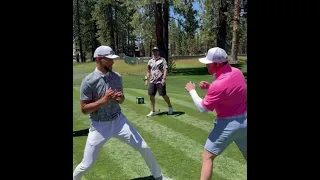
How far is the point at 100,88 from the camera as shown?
4727 mm

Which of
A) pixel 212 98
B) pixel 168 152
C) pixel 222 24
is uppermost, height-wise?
pixel 222 24

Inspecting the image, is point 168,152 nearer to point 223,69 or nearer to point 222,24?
point 223,69

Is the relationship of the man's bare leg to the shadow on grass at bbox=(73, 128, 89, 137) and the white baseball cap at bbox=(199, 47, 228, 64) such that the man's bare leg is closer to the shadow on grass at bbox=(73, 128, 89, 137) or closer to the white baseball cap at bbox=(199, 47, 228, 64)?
the white baseball cap at bbox=(199, 47, 228, 64)

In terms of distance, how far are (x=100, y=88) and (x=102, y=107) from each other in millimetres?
219

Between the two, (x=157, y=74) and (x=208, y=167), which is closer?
(x=208, y=167)

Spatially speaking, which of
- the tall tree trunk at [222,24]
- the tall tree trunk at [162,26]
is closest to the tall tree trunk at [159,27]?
the tall tree trunk at [162,26]

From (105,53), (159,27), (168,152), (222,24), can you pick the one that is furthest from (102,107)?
(222,24)

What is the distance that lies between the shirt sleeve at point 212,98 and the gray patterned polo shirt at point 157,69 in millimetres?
5618

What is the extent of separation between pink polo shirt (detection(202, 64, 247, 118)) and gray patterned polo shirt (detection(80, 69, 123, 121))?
1.09 metres

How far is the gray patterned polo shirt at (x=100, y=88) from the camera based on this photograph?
15.4 feet
